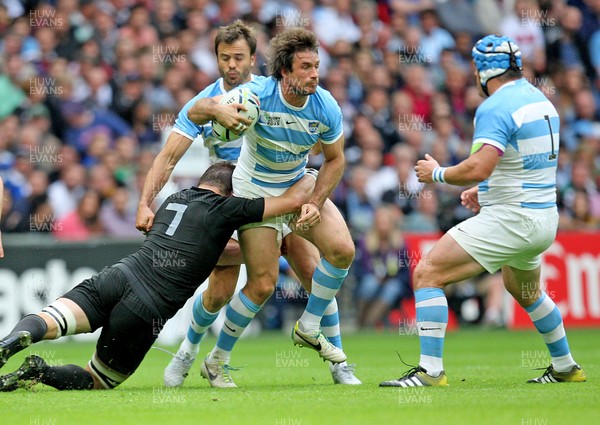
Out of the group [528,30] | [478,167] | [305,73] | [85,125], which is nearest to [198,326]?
[305,73]

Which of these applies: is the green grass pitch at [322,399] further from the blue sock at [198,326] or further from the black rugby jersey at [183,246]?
the black rugby jersey at [183,246]

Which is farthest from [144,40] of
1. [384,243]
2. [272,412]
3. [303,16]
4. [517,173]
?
[272,412]

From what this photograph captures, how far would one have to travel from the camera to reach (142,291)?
7.51 meters

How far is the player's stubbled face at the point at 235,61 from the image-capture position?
8.51 metres

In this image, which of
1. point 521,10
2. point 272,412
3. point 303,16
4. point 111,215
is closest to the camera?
point 272,412

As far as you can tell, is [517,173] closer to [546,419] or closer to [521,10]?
[546,419]

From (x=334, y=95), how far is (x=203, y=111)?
9508 mm

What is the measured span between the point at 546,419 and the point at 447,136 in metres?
12.0

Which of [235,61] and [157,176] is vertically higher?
[235,61]

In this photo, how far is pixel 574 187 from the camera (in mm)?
16984

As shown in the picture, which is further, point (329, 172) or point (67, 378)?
point (329, 172)

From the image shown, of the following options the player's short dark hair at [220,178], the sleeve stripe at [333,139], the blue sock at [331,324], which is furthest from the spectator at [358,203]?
the sleeve stripe at [333,139]

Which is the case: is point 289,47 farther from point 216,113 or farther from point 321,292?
point 321,292

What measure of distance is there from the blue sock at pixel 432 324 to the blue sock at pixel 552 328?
864mm
